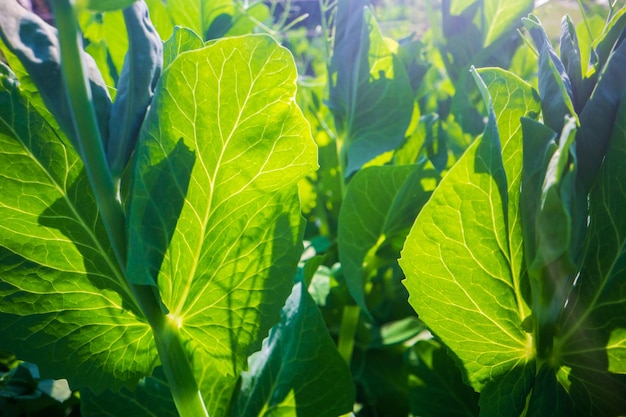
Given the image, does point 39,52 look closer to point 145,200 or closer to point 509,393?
point 145,200

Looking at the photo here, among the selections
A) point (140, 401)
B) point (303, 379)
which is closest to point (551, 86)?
point (303, 379)

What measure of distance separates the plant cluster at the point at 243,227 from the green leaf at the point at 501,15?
16.8 inches

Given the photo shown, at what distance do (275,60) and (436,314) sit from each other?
252 mm

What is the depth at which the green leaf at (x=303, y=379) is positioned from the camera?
1.84 ft

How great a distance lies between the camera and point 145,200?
0.41m

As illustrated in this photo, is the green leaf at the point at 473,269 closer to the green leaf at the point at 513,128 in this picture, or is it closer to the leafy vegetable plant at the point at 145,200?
the green leaf at the point at 513,128

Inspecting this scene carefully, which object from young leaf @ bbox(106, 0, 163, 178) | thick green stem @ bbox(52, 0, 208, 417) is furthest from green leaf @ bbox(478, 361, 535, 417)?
young leaf @ bbox(106, 0, 163, 178)

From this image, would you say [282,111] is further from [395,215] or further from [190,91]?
[395,215]

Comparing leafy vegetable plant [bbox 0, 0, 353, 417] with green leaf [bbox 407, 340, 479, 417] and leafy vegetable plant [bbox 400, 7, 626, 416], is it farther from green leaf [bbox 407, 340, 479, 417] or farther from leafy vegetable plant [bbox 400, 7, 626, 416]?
green leaf [bbox 407, 340, 479, 417]

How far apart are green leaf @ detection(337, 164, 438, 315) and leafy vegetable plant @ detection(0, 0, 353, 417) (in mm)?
236

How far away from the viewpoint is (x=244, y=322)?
47 cm

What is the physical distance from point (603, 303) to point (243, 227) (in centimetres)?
31

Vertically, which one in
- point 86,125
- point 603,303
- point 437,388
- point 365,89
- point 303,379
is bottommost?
point 437,388

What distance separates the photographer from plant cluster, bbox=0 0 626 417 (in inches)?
15.4
